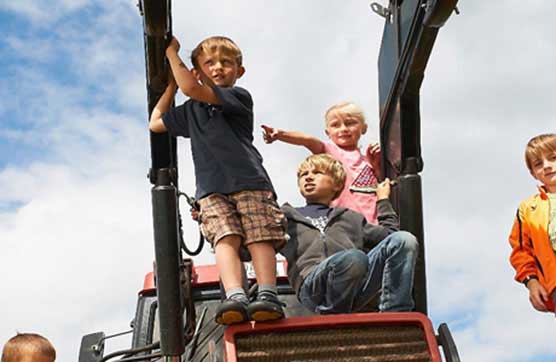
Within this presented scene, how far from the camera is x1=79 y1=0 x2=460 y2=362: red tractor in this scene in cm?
379

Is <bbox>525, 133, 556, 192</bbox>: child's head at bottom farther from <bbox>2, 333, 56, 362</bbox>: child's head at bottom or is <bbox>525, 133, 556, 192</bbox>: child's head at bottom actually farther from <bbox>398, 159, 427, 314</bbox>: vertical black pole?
<bbox>2, 333, 56, 362</bbox>: child's head at bottom

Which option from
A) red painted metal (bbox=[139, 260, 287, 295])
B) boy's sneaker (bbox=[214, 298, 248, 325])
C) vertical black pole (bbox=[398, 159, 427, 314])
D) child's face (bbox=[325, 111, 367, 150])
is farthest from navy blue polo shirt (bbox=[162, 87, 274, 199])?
red painted metal (bbox=[139, 260, 287, 295])

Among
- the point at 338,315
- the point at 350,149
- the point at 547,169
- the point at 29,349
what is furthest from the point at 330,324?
the point at 350,149

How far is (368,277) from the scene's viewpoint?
13.8 feet

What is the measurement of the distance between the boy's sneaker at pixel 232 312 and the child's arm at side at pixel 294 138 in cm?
158

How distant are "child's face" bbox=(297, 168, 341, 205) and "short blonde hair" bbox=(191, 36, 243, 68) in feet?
2.24

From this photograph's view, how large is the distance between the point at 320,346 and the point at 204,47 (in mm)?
1372

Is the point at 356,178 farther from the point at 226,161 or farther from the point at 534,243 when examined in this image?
the point at 226,161

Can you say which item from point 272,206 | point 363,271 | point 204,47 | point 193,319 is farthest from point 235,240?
point 193,319

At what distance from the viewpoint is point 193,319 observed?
5.11 meters

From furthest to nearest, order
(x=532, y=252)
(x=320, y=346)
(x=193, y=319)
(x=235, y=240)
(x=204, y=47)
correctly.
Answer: (x=193, y=319) → (x=532, y=252) → (x=204, y=47) → (x=235, y=240) → (x=320, y=346)

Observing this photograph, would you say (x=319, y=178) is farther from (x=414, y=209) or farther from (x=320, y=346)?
(x=320, y=346)

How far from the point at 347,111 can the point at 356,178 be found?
438 mm

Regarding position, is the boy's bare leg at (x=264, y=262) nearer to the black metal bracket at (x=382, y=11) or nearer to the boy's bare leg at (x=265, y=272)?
the boy's bare leg at (x=265, y=272)
